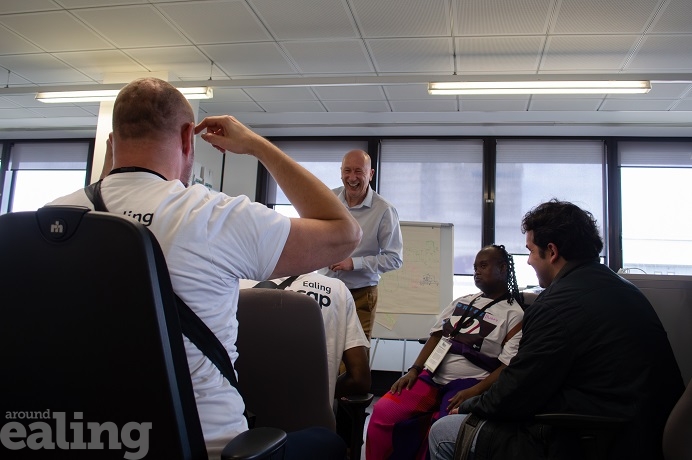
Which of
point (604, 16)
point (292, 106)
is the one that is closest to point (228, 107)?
point (292, 106)

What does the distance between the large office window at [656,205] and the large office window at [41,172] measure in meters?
6.80

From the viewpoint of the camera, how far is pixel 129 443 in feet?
2.26

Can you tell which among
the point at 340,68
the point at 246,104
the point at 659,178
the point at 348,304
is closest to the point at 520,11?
the point at 340,68

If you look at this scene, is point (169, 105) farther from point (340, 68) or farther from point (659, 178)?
point (659, 178)

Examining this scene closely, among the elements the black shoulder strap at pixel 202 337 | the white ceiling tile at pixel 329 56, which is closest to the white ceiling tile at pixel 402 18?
the white ceiling tile at pixel 329 56

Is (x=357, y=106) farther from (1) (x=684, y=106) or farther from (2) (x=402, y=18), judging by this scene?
(1) (x=684, y=106)

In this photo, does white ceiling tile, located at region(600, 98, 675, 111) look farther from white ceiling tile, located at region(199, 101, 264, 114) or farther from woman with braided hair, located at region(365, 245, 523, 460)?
white ceiling tile, located at region(199, 101, 264, 114)

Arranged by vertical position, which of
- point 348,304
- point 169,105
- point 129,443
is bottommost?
point 129,443

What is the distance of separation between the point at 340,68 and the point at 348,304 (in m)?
3.17

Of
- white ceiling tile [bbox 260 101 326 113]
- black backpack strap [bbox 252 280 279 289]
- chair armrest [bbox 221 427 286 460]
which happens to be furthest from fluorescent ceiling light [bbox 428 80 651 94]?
chair armrest [bbox 221 427 286 460]

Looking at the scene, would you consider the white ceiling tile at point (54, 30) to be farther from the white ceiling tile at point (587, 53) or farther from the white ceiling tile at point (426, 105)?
the white ceiling tile at point (587, 53)

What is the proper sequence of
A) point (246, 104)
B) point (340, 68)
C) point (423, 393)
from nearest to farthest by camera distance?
point (423, 393)
point (340, 68)
point (246, 104)

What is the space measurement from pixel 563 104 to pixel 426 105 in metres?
1.35

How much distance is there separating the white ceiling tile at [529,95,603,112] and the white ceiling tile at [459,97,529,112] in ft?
0.32
